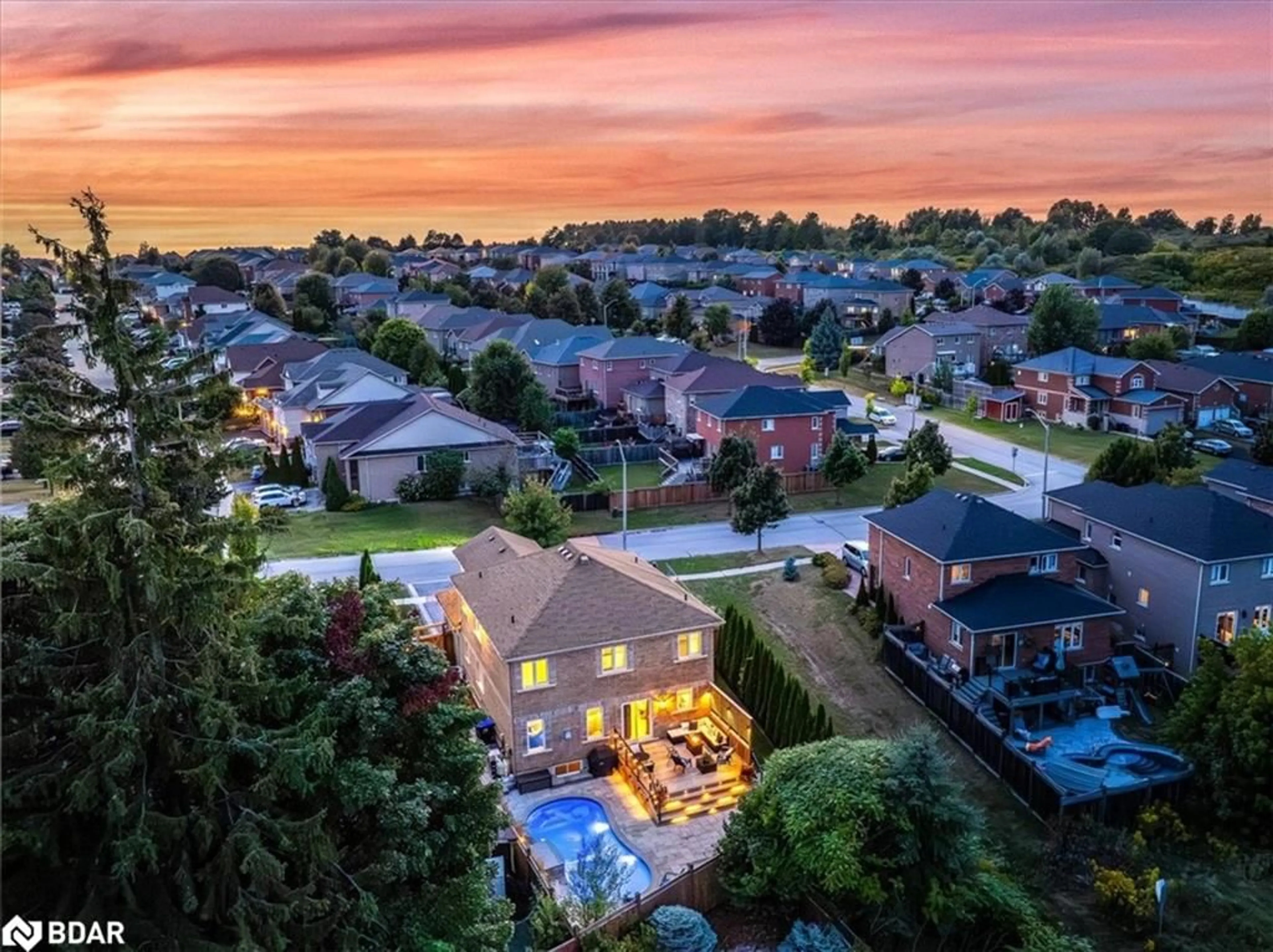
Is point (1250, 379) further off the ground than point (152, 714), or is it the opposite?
point (152, 714)

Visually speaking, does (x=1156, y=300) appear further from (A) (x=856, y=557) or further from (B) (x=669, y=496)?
(A) (x=856, y=557)

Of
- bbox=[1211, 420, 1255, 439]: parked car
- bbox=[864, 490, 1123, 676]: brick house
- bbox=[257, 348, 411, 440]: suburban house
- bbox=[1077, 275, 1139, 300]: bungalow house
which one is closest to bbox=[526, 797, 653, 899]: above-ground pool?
bbox=[864, 490, 1123, 676]: brick house

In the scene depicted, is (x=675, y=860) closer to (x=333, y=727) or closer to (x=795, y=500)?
(x=333, y=727)

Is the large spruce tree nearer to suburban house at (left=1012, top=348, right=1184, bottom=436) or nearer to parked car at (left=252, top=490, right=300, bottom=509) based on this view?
parked car at (left=252, top=490, right=300, bottom=509)

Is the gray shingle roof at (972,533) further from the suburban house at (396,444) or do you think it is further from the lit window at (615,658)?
the suburban house at (396,444)

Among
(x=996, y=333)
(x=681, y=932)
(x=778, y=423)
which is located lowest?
(x=681, y=932)

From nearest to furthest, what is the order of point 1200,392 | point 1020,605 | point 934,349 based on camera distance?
point 1020,605
point 1200,392
point 934,349

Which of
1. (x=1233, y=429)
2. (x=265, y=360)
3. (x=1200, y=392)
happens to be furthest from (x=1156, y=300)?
(x=265, y=360)

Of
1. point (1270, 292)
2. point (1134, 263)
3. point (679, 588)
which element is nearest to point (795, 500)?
point (679, 588)
